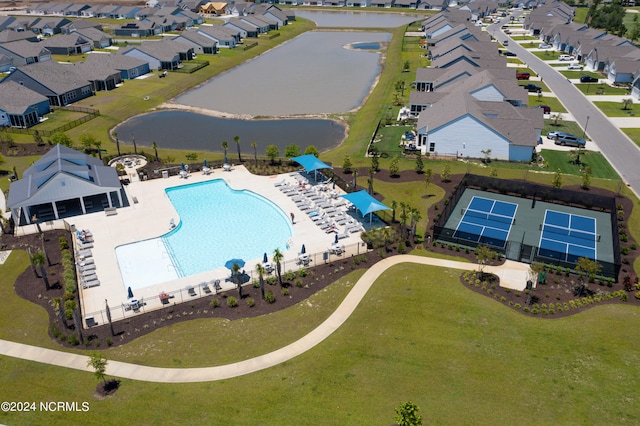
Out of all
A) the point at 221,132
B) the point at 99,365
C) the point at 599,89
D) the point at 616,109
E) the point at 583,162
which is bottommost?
the point at 221,132

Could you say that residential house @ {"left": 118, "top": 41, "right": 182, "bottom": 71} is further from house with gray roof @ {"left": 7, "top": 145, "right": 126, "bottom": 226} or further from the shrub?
the shrub

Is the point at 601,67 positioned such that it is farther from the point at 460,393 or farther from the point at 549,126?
the point at 460,393

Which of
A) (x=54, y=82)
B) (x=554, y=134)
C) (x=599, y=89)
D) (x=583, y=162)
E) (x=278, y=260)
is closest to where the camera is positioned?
(x=278, y=260)

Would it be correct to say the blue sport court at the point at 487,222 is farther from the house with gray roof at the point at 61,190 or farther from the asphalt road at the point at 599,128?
the house with gray roof at the point at 61,190

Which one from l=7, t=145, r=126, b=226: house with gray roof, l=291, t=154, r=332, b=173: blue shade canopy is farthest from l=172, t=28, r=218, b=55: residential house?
l=291, t=154, r=332, b=173: blue shade canopy

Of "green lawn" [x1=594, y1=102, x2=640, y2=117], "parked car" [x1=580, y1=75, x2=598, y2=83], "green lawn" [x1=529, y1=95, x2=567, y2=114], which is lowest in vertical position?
"green lawn" [x1=529, y1=95, x2=567, y2=114]

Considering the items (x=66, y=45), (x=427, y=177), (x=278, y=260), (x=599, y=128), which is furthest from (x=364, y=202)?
(x=66, y=45)

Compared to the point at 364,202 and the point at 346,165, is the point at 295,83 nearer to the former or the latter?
the point at 346,165
